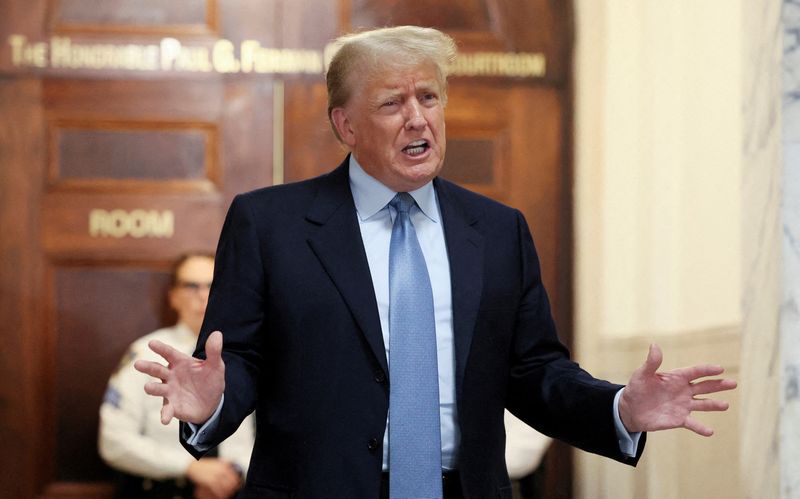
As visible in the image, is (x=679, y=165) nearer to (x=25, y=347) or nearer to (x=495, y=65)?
(x=495, y=65)

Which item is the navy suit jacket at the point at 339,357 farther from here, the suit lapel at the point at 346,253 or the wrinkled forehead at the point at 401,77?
the wrinkled forehead at the point at 401,77

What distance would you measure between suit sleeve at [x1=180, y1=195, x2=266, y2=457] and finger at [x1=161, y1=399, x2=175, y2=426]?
13 cm

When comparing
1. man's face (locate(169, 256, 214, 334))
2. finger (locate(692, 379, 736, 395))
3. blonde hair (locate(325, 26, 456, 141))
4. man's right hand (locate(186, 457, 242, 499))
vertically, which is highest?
blonde hair (locate(325, 26, 456, 141))

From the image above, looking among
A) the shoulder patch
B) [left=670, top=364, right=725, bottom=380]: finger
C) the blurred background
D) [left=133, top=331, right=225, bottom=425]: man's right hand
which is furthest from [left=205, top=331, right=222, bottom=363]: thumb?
the blurred background

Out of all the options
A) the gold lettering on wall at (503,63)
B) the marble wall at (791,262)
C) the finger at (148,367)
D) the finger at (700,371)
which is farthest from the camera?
the gold lettering on wall at (503,63)

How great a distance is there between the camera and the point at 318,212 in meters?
2.57

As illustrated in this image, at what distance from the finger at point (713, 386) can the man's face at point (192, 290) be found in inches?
113

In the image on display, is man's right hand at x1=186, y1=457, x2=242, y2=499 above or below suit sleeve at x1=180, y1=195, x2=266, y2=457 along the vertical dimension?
below

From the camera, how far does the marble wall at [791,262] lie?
322 cm

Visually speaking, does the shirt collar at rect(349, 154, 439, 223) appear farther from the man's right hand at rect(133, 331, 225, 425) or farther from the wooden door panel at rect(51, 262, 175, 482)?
the wooden door panel at rect(51, 262, 175, 482)

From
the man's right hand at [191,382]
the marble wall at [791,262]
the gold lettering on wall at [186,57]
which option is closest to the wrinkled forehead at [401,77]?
the man's right hand at [191,382]

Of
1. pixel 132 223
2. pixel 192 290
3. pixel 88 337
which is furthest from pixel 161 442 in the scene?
pixel 132 223

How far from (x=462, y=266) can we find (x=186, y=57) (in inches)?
119

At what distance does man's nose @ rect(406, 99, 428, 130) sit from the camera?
2.59 meters
